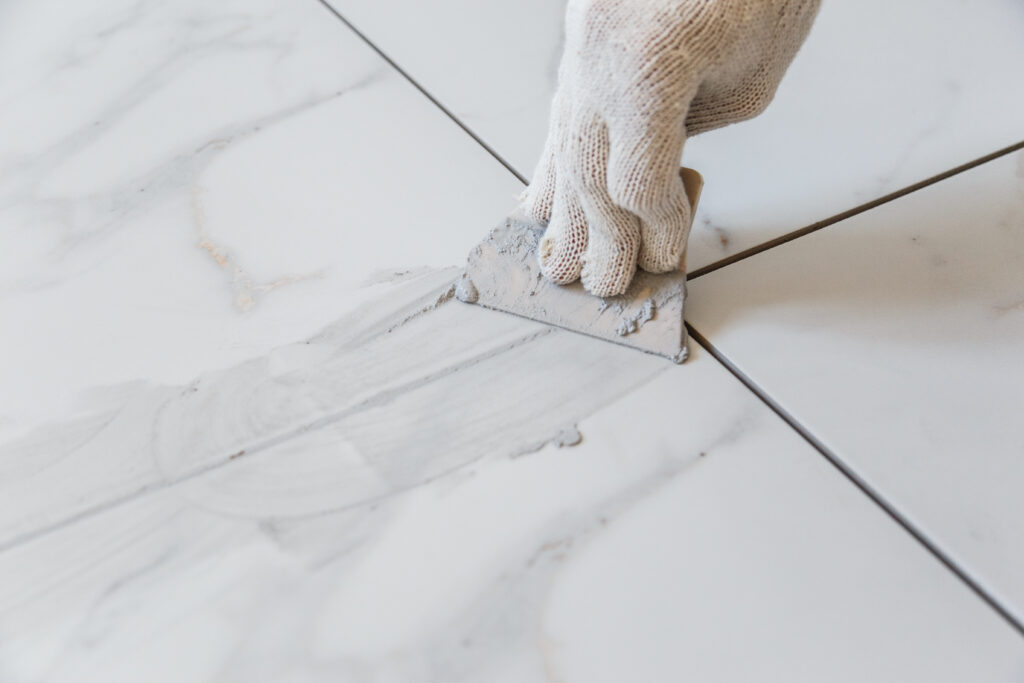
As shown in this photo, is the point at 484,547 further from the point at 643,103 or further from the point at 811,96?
the point at 811,96

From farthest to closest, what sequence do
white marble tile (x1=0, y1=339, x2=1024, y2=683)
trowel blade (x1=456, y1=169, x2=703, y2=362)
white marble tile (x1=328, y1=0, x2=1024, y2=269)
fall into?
white marble tile (x1=328, y1=0, x2=1024, y2=269), trowel blade (x1=456, y1=169, x2=703, y2=362), white marble tile (x1=0, y1=339, x2=1024, y2=683)

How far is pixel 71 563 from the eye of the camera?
23.6 inches

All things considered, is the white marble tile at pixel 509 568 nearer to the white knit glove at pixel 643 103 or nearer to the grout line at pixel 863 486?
the grout line at pixel 863 486

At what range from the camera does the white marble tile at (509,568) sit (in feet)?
1.77

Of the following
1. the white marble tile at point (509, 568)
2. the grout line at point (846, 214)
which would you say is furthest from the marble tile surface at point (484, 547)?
the grout line at point (846, 214)

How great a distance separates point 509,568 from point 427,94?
24.1 inches

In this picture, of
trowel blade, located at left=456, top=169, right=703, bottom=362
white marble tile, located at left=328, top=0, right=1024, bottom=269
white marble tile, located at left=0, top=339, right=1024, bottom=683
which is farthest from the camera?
white marble tile, located at left=328, top=0, right=1024, bottom=269

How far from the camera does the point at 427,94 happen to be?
3.27 ft

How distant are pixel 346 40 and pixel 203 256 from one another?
0.41 m

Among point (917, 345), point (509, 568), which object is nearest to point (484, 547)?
point (509, 568)

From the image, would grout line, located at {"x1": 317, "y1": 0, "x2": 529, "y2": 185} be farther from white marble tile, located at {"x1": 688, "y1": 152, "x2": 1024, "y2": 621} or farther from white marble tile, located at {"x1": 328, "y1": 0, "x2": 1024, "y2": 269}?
white marble tile, located at {"x1": 688, "y1": 152, "x2": 1024, "y2": 621}

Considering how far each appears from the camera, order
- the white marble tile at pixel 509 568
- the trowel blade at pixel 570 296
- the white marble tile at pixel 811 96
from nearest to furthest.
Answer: the white marble tile at pixel 509 568
the trowel blade at pixel 570 296
the white marble tile at pixel 811 96

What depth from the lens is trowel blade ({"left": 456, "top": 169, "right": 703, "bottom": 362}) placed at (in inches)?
27.9

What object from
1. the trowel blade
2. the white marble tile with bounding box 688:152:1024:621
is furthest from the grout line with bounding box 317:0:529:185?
the white marble tile with bounding box 688:152:1024:621
